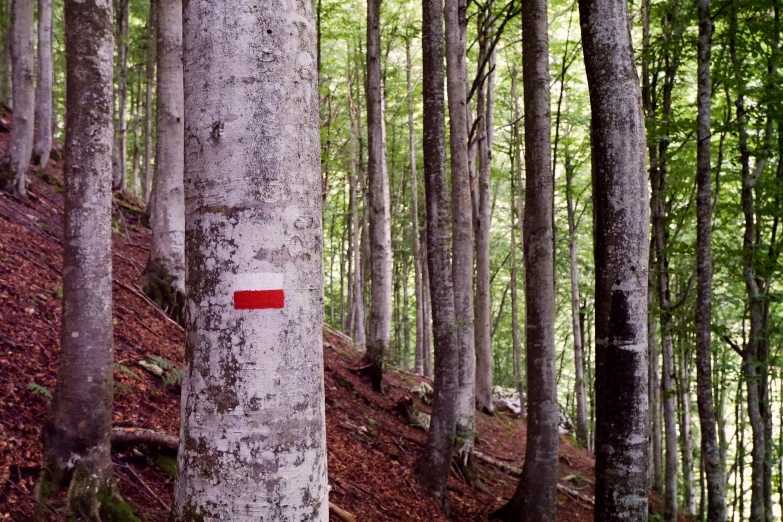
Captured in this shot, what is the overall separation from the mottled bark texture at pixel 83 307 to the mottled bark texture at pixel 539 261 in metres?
4.24

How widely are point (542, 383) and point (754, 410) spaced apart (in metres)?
5.58

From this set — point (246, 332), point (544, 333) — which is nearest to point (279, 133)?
point (246, 332)

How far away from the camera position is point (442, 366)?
7109 mm

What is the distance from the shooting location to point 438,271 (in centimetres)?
718

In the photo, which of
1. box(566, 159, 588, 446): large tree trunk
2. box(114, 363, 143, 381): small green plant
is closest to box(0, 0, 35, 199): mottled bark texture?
box(114, 363, 143, 381): small green plant

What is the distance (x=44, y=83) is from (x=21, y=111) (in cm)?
190

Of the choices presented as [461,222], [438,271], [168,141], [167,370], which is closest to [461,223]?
[461,222]

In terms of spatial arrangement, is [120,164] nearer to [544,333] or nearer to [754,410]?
[544,333]

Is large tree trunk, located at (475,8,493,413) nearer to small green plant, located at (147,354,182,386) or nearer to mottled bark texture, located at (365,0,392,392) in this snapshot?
mottled bark texture, located at (365,0,392,392)

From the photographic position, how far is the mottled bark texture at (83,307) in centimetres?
377

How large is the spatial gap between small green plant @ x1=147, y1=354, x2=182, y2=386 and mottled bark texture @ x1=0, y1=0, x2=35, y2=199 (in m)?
5.32

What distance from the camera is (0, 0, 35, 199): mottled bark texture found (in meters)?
9.65

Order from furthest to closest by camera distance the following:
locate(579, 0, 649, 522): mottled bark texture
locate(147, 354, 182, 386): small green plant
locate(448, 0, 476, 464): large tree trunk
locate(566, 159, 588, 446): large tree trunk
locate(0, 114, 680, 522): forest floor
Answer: locate(566, 159, 588, 446): large tree trunk
locate(448, 0, 476, 464): large tree trunk
locate(147, 354, 182, 386): small green plant
locate(0, 114, 680, 522): forest floor
locate(579, 0, 649, 522): mottled bark texture

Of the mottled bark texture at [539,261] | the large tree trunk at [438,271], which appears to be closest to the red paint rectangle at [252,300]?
the mottled bark texture at [539,261]
